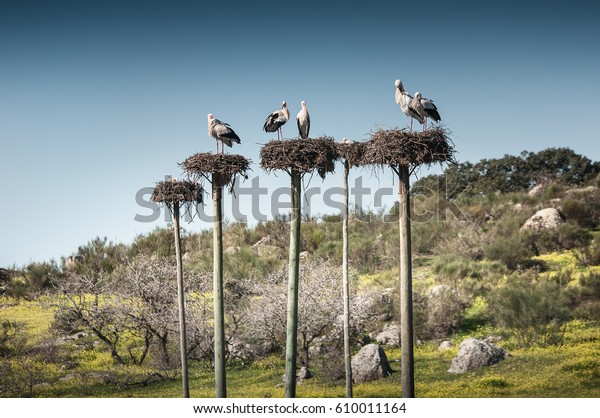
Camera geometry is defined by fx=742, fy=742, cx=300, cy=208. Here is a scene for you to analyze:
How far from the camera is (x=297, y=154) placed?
13.9 metres

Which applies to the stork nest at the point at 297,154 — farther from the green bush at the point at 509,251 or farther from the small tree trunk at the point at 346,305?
the green bush at the point at 509,251

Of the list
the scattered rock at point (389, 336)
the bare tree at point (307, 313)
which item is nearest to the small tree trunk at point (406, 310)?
the bare tree at point (307, 313)

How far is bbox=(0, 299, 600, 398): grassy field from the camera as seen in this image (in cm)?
1630

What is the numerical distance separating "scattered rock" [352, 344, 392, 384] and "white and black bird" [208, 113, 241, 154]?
22.4 feet

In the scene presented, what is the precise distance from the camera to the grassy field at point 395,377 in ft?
53.5

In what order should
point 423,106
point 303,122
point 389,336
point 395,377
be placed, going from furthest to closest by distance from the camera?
point 389,336
point 395,377
point 303,122
point 423,106

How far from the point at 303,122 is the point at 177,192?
359 centimetres

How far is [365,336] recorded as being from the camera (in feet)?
76.8

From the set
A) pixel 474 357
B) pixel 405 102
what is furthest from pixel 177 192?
pixel 474 357

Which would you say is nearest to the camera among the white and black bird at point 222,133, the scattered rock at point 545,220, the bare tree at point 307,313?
the white and black bird at point 222,133

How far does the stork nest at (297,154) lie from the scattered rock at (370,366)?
645cm

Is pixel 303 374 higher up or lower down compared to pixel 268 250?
lower down

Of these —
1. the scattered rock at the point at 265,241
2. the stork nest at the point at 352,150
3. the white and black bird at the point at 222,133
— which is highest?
the white and black bird at the point at 222,133

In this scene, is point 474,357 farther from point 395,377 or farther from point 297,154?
point 297,154
